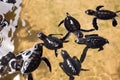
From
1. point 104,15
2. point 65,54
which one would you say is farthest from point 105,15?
point 65,54

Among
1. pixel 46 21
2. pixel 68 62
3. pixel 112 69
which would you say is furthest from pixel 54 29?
pixel 112 69

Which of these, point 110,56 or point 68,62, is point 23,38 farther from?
point 110,56

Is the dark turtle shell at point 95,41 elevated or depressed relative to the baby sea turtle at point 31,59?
elevated

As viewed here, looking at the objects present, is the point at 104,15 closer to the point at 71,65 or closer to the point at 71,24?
the point at 71,24

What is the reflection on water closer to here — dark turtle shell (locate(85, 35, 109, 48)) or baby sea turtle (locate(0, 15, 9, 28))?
baby sea turtle (locate(0, 15, 9, 28))

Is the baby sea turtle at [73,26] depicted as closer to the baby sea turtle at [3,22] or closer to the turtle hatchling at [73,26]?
the turtle hatchling at [73,26]

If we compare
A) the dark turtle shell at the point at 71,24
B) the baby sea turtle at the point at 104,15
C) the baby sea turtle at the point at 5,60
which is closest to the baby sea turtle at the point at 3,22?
the baby sea turtle at the point at 5,60
